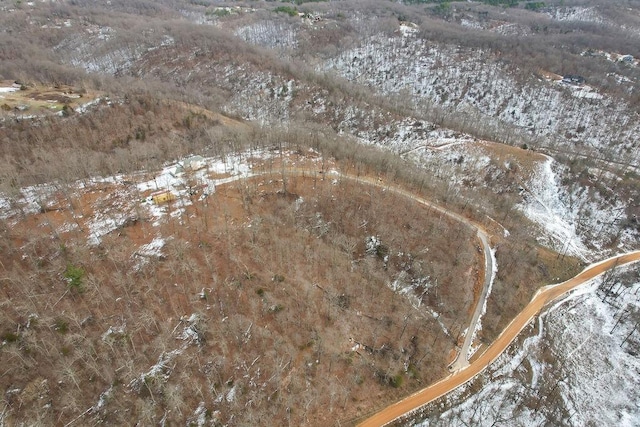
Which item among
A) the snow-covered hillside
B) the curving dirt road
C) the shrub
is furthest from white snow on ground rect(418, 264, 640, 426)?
the snow-covered hillside

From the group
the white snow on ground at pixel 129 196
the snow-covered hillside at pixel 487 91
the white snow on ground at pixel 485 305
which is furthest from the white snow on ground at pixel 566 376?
the snow-covered hillside at pixel 487 91

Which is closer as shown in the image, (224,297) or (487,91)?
(224,297)

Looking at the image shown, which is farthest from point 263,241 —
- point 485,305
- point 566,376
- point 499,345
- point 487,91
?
point 487,91

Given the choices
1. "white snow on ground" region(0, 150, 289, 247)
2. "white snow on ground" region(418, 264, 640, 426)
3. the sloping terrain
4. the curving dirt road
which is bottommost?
"white snow on ground" region(418, 264, 640, 426)

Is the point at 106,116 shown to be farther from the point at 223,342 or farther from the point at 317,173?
the point at 223,342

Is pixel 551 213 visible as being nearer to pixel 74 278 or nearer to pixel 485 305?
pixel 485 305

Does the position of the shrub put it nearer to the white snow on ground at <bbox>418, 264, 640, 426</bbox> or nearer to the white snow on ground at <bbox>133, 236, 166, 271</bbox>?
the white snow on ground at <bbox>133, 236, 166, 271</bbox>
